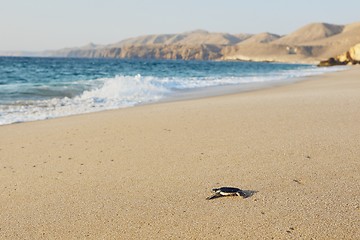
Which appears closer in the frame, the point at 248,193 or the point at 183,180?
the point at 248,193

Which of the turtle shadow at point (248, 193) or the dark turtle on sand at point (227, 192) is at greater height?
the dark turtle on sand at point (227, 192)

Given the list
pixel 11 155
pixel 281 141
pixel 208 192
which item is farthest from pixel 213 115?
pixel 208 192

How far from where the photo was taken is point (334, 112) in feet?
25.3

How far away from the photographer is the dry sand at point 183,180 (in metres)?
2.98

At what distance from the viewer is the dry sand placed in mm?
2980

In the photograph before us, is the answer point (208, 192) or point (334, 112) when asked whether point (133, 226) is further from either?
point (334, 112)

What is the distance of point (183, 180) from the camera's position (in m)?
3.98

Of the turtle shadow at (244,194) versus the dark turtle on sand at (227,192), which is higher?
the dark turtle on sand at (227,192)

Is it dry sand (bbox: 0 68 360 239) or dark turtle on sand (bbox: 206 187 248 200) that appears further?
dark turtle on sand (bbox: 206 187 248 200)

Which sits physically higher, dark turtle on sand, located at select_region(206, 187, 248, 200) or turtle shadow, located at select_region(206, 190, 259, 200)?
dark turtle on sand, located at select_region(206, 187, 248, 200)

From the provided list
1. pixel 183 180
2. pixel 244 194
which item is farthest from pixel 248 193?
pixel 183 180

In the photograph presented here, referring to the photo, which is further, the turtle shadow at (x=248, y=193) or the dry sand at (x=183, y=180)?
the turtle shadow at (x=248, y=193)

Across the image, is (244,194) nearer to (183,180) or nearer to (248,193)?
(248,193)

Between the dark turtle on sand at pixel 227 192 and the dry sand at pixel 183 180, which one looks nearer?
the dry sand at pixel 183 180
